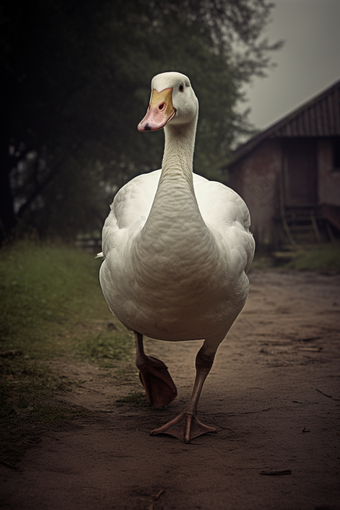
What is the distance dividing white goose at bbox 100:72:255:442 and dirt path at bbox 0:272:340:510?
309 mm

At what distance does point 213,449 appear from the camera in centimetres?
283

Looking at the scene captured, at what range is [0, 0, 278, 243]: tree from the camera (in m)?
12.9

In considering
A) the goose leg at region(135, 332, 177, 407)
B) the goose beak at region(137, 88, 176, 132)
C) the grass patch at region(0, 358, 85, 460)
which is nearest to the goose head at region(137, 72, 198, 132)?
the goose beak at region(137, 88, 176, 132)

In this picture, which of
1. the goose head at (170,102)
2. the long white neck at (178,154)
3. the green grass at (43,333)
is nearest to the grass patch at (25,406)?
the green grass at (43,333)

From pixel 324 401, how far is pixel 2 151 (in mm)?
12310

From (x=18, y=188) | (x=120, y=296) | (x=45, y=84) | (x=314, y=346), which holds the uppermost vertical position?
(x=45, y=84)

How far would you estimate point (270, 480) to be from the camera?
2.41 meters

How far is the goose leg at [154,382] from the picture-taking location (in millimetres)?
3578

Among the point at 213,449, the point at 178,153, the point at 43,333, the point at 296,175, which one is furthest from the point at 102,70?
the point at 213,449

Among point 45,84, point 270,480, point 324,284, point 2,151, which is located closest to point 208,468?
point 270,480

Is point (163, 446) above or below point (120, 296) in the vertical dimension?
below

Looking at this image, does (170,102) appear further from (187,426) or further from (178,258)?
(187,426)

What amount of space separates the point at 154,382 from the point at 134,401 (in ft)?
0.86

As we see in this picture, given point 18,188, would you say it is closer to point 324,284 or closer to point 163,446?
point 324,284
